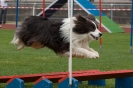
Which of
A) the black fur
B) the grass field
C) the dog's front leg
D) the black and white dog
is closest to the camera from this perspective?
the dog's front leg

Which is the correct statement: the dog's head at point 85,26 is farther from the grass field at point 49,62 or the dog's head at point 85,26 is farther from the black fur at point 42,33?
the grass field at point 49,62

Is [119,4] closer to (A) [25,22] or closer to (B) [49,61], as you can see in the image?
(B) [49,61]

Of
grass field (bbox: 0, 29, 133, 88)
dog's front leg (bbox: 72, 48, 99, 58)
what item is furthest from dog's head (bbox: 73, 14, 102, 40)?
grass field (bbox: 0, 29, 133, 88)

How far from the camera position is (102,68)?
1034 cm

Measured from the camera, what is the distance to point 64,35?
7.46m

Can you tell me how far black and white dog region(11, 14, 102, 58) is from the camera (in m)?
7.43

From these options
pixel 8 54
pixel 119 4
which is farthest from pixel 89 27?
pixel 119 4

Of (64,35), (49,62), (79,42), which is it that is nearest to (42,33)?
(64,35)

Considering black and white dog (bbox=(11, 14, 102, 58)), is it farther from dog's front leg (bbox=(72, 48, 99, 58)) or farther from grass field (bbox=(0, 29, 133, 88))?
grass field (bbox=(0, 29, 133, 88))

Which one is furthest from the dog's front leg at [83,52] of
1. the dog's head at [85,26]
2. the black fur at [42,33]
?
the dog's head at [85,26]

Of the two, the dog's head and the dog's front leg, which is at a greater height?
the dog's head

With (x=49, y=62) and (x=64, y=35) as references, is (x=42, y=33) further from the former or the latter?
(x=49, y=62)

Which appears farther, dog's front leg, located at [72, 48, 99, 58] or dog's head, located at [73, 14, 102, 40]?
dog's head, located at [73, 14, 102, 40]

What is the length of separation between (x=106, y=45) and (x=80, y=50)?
8964 millimetres
